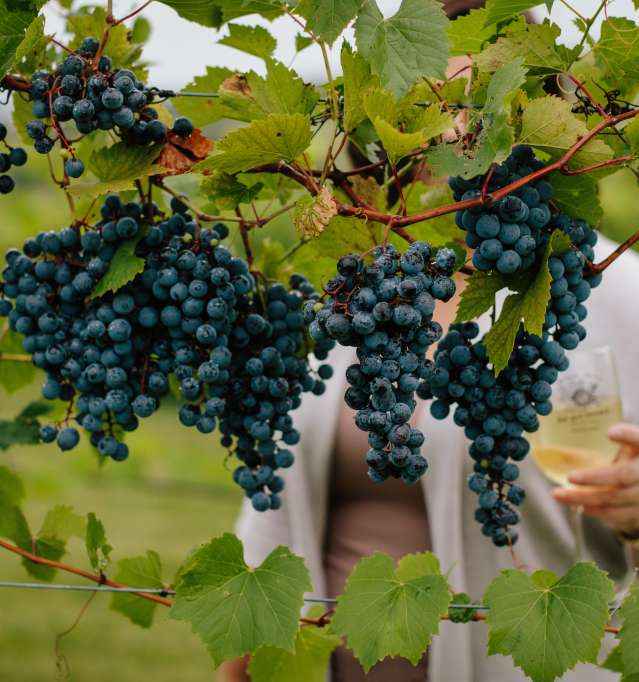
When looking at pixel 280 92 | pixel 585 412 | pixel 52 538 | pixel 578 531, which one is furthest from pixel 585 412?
pixel 52 538

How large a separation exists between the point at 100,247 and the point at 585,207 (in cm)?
52

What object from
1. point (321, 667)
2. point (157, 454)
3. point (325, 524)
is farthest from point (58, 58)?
point (157, 454)

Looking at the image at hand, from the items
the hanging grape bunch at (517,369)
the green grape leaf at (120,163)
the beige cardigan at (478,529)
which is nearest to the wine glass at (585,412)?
the beige cardigan at (478,529)

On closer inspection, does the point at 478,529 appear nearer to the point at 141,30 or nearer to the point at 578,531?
the point at 578,531

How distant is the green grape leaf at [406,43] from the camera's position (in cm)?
74

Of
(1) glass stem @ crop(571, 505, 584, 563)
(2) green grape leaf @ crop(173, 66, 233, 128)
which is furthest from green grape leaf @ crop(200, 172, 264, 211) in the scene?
(1) glass stem @ crop(571, 505, 584, 563)

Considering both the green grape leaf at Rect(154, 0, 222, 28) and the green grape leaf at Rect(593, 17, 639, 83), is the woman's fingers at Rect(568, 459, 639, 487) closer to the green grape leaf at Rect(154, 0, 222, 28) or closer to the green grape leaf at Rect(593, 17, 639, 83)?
the green grape leaf at Rect(593, 17, 639, 83)

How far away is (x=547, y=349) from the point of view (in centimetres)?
82

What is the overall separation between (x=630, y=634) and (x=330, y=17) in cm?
65

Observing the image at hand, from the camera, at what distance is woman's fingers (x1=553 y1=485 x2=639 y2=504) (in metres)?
1.22

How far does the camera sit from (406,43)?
0.74m

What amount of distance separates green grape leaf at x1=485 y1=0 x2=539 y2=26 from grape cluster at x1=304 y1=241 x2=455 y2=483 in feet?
0.87

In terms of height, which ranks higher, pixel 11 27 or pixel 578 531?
pixel 11 27

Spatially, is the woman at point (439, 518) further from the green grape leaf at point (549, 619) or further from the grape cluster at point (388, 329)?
the grape cluster at point (388, 329)
